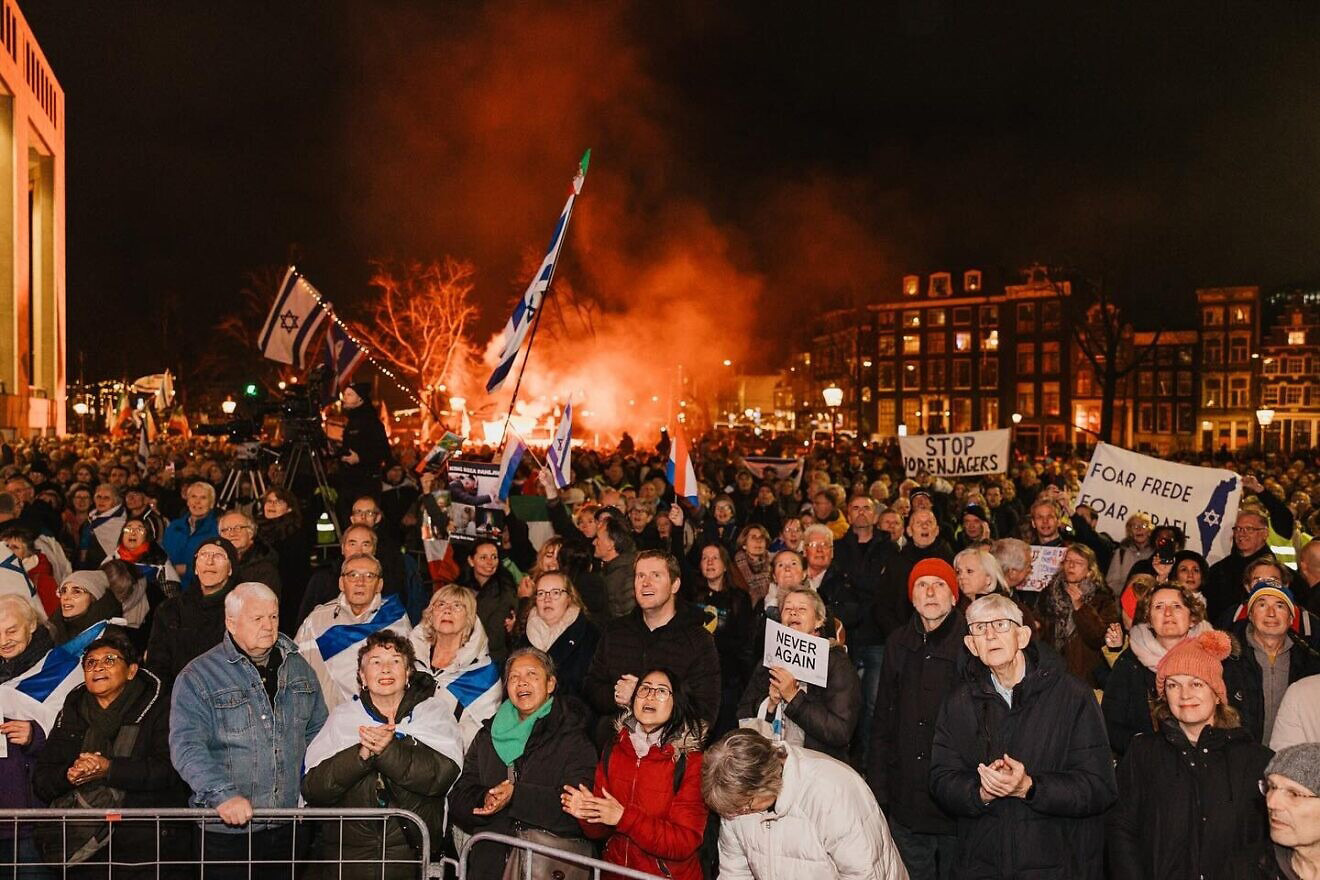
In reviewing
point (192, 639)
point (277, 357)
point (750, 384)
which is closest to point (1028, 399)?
point (750, 384)

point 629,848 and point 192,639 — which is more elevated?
point 192,639

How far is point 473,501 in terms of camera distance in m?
10.1

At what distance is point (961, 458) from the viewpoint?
14500 mm

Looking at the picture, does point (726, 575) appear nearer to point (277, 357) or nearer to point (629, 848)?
point (629, 848)

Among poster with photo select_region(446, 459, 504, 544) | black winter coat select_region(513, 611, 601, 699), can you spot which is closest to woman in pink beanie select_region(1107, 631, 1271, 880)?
black winter coat select_region(513, 611, 601, 699)

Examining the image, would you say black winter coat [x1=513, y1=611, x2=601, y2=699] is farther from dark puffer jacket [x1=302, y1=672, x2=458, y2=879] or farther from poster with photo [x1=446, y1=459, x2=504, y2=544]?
poster with photo [x1=446, y1=459, x2=504, y2=544]

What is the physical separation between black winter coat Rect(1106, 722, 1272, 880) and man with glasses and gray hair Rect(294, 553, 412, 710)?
333 centimetres

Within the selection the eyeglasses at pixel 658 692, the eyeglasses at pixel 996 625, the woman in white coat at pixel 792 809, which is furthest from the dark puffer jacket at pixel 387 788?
the eyeglasses at pixel 996 625

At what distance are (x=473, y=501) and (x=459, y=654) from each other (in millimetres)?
4659

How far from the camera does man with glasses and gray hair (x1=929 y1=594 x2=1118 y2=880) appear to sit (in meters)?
4.12

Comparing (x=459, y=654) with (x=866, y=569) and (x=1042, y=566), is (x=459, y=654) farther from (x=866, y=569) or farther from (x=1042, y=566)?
(x=1042, y=566)

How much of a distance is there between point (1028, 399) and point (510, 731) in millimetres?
73694

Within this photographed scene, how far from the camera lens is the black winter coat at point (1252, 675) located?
5.25m

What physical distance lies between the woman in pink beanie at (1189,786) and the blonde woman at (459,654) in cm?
276
